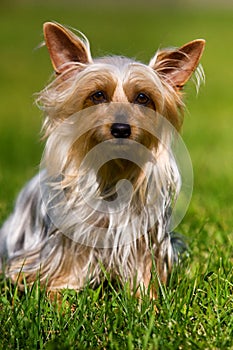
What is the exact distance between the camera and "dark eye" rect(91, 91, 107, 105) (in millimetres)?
3930

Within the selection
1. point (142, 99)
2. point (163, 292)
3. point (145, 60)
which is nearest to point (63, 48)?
point (142, 99)

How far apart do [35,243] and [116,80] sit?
115 centimetres

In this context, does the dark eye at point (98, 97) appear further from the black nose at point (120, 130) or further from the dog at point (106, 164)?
the black nose at point (120, 130)

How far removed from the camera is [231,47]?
26.7 meters

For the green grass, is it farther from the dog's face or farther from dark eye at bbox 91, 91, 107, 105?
dark eye at bbox 91, 91, 107, 105

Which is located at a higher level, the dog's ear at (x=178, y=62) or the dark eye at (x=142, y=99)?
the dog's ear at (x=178, y=62)

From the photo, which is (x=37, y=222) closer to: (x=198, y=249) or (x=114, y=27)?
(x=198, y=249)

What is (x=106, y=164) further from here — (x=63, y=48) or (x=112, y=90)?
(x=63, y=48)

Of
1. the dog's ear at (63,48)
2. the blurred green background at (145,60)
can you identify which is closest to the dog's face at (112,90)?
the dog's ear at (63,48)

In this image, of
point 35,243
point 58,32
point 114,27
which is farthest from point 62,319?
point 114,27

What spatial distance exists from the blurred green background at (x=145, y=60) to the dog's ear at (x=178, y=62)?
13 centimetres

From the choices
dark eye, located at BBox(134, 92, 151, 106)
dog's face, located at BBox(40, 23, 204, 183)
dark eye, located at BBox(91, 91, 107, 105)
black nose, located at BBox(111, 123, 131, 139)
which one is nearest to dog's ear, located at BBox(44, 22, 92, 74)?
dog's face, located at BBox(40, 23, 204, 183)

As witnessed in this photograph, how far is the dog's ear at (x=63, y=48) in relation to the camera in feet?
13.0

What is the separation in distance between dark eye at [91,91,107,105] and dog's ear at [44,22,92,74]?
0.24 metres
